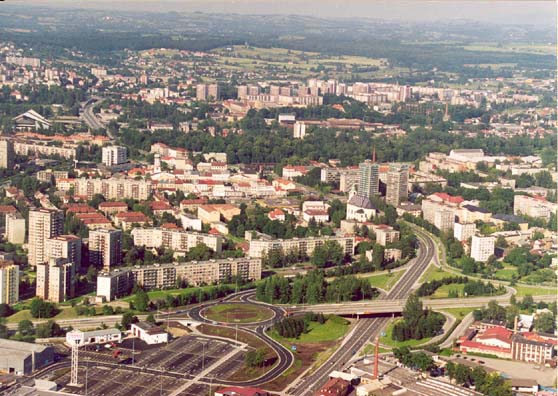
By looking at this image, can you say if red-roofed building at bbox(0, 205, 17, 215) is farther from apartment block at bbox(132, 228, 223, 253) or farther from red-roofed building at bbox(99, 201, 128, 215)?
apartment block at bbox(132, 228, 223, 253)

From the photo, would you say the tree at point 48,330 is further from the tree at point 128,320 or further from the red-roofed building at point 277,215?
the red-roofed building at point 277,215

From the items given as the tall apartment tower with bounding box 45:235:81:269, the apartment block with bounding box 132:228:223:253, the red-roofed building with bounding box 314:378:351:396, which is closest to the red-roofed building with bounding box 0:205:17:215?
the apartment block with bounding box 132:228:223:253

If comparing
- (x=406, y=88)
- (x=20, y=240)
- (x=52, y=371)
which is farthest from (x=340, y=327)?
(x=406, y=88)

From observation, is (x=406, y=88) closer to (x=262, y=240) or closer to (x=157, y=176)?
(x=157, y=176)

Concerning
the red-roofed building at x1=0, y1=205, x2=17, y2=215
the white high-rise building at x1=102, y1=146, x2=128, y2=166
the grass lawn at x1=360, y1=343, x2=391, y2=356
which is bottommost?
the white high-rise building at x1=102, y1=146, x2=128, y2=166

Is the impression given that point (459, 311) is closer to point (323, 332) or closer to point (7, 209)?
point (323, 332)
